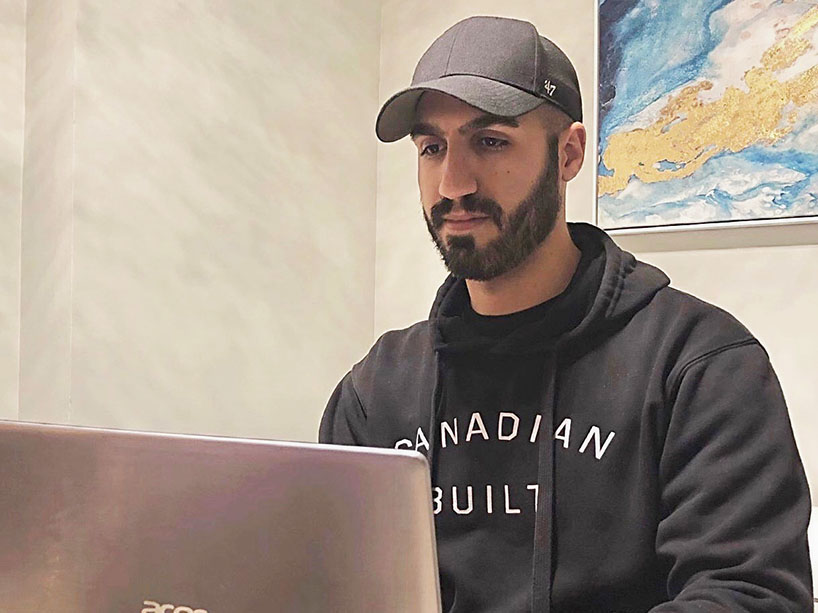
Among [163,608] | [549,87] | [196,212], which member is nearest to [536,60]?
[549,87]

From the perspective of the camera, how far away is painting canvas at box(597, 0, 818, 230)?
168 cm

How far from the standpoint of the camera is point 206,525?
64cm

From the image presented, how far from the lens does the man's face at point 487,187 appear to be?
1.21 metres

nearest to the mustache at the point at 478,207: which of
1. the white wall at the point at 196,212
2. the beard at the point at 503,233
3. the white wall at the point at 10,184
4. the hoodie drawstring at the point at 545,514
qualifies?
the beard at the point at 503,233

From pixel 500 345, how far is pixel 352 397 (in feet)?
0.88

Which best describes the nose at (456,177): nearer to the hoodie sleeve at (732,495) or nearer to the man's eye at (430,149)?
the man's eye at (430,149)

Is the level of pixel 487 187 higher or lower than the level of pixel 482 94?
lower

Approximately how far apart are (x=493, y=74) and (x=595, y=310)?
1.10 feet

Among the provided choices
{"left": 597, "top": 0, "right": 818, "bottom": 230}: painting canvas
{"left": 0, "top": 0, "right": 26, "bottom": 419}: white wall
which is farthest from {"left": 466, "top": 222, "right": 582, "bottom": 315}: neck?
{"left": 0, "top": 0, "right": 26, "bottom": 419}: white wall

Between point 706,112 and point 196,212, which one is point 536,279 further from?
point 196,212

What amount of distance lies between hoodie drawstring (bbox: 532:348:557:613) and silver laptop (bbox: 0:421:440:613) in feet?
1.83

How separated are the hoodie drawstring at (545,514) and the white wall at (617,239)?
76cm

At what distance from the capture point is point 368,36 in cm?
249

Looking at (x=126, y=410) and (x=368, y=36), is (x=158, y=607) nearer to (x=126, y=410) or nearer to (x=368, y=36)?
(x=126, y=410)
